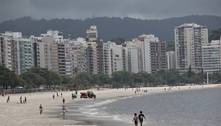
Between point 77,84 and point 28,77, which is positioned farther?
point 77,84

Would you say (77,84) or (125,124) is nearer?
(125,124)

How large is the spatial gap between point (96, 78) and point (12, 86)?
208ft

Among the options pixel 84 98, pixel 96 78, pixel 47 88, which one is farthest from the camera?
pixel 96 78

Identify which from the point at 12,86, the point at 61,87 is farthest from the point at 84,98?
the point at 61,87

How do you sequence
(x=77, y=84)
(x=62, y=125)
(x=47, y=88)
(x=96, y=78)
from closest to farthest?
(x=62, y=125)
(x=47, y=88)
(x=77, y=84)
(x=96, y=78)

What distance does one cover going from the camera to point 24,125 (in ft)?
→ 141

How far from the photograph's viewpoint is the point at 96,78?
200 m

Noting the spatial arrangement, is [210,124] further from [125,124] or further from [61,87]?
[61,87]

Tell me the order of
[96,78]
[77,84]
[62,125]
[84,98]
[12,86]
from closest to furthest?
[62,125] → [84,98] → [12,86] → [77,84] → [96,78]

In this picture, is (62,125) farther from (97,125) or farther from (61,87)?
A: (61,87)

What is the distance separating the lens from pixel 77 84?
173m

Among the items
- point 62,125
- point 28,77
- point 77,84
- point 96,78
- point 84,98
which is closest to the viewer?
point 62,125

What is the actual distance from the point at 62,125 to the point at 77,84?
131 meters

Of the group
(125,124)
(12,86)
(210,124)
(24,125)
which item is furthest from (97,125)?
(12,86)
